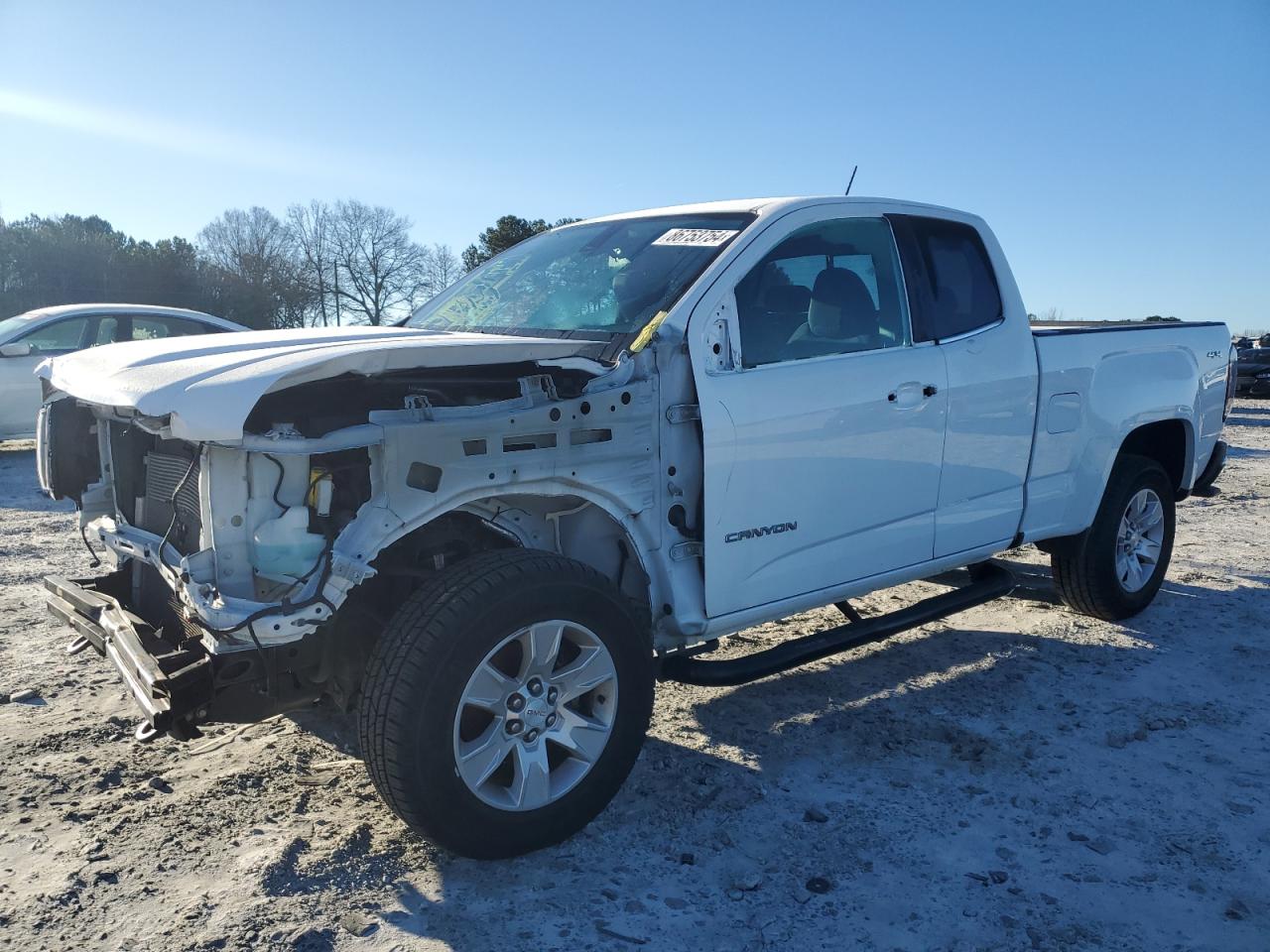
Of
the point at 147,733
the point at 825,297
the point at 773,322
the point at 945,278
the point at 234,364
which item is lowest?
the point at 147,733

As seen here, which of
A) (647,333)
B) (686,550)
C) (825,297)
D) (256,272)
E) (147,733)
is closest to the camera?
(147,733)

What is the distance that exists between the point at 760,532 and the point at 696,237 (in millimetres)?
1175

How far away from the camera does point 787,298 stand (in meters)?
3.69

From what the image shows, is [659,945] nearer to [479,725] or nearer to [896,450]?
[479,725]

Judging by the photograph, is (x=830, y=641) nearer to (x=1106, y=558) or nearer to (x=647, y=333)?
(x=647, y=333)

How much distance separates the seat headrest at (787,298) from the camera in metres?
3.62

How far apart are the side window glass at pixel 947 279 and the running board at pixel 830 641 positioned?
1.21 metres

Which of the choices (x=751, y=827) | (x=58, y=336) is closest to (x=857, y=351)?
(x=751, y=827)

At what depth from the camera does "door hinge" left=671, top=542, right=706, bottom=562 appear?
11.1 feet

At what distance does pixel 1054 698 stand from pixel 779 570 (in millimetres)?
1659

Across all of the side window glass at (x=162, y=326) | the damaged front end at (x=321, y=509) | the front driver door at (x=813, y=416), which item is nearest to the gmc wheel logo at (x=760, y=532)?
the front driver door at (x=813, y=416)

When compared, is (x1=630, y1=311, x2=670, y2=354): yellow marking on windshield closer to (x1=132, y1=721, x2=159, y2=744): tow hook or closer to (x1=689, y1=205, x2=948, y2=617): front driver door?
(x1=689, y1=205, x2=948, y2=617): front driver door

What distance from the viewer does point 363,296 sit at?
39.7 m

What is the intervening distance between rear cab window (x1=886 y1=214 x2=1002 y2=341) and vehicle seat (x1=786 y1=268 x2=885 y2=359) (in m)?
0.25
